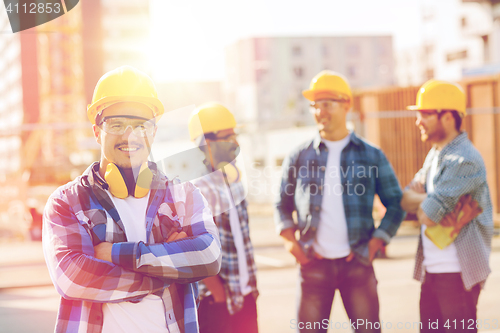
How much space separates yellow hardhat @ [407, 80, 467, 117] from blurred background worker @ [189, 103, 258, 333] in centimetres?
128

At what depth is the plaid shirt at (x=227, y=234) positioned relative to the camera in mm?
2902

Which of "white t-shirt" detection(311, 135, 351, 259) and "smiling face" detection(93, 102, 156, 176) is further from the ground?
"smiling face" detection(93, 102, 156, 176)

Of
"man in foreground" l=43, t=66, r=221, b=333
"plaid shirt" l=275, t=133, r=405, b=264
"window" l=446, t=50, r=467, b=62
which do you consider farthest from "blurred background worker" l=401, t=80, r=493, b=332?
"window" l=446, t=50, r=467, b=62

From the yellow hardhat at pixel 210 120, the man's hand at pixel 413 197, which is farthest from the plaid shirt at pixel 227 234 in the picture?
the man's hand at pixel 413 197

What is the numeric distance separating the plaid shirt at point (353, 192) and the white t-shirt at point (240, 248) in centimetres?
48

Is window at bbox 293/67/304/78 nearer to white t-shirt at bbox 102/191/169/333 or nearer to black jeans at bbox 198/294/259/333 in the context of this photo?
black jeans at bbox 198/294/259/333

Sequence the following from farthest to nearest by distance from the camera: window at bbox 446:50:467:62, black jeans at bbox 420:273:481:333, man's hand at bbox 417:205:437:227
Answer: window at bbox 446:50:467:62 < man's hand at bbox 417:205:437:227 < black jeans at bbox 420:273:481:333

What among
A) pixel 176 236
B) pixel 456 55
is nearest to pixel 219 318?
pixel 176 236

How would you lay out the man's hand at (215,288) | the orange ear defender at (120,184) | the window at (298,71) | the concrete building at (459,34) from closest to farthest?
the orange ear defender at (120,184), the man's hand at (215,288), the concrete building at (459,34), the window at (298,71)

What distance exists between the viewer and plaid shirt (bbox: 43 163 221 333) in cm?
178

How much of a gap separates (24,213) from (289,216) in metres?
6.84

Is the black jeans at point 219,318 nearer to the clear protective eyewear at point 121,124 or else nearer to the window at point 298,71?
the clear protective eyewear at point 121,124

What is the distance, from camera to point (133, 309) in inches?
73.0

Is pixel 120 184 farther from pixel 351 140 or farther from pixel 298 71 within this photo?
pixel 298 71
